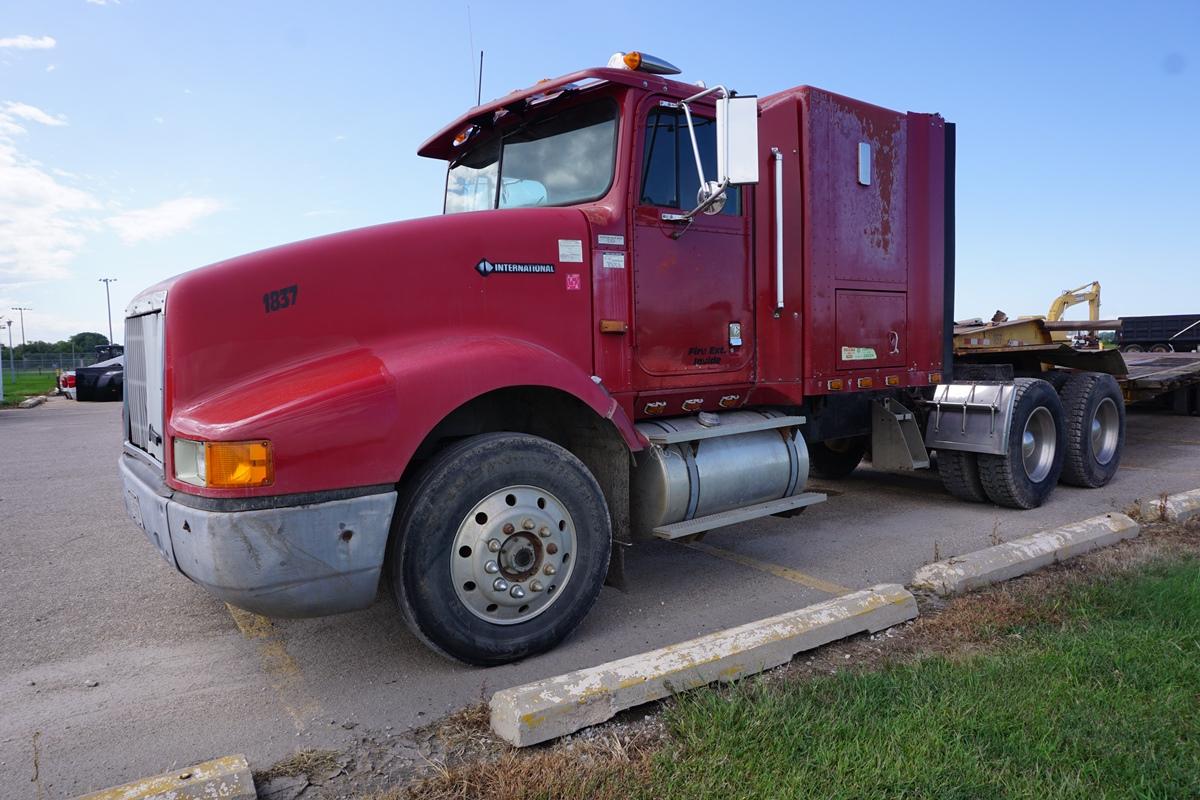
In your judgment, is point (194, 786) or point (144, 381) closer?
point (194, 786)

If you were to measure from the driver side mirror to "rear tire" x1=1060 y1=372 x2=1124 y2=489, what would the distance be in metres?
5.29

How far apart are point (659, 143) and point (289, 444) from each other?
2.70m

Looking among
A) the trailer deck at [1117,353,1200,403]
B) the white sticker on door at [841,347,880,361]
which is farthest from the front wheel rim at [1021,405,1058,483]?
the trailer deck at [1117,353,1200,403]

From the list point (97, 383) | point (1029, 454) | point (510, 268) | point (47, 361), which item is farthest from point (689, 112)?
point (47, 361)

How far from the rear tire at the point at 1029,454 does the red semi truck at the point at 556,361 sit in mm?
47

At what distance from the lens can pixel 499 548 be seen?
3668 millimetres

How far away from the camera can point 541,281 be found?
4.20m

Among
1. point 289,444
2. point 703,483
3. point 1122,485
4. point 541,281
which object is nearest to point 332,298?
point 289,444

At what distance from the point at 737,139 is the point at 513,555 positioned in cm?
232

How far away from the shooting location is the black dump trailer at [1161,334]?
18.7 m

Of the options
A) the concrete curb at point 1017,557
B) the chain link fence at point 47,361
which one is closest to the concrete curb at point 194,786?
the concrete curb at point 1017,557

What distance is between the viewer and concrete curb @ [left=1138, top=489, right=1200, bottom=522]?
605 cm

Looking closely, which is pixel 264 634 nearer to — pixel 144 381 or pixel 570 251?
pixel 144 381

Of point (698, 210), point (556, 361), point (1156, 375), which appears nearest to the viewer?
point (556, 361)
